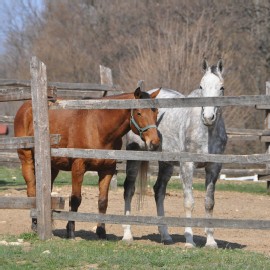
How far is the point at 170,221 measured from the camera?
352 inches

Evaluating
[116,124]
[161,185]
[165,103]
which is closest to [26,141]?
[116,124]

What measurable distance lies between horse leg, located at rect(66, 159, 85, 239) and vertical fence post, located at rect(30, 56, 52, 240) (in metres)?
0.48

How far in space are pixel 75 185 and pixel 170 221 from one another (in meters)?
1.61

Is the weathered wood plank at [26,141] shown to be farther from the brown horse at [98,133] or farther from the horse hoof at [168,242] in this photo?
the horse hoof at [168,242]

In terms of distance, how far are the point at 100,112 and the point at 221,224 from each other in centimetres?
236

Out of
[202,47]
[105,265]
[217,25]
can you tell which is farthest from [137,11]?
[105,265]

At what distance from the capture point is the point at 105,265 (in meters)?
7.82

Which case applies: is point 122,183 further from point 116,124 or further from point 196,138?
point 196,138

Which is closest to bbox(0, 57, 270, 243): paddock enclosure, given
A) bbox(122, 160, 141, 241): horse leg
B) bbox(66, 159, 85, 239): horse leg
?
bbox(66, 159, 85, 239): horse leg

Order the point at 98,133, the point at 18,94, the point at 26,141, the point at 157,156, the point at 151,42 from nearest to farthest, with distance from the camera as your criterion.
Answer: the point at 157,156 → the point at 26,141 → the point at 18,94 → the point at 98,133 → the point at 151,42

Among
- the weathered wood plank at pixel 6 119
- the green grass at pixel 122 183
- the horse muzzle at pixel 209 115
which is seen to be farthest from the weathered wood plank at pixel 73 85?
the horse muzzle at pixel 209 115

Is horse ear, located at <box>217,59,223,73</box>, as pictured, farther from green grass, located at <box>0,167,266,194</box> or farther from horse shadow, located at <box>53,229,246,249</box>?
green grass, located at <box>0,167,266,194</box>

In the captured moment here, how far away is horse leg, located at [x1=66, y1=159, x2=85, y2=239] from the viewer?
9930mm

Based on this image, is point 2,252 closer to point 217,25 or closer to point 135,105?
point 135,105
